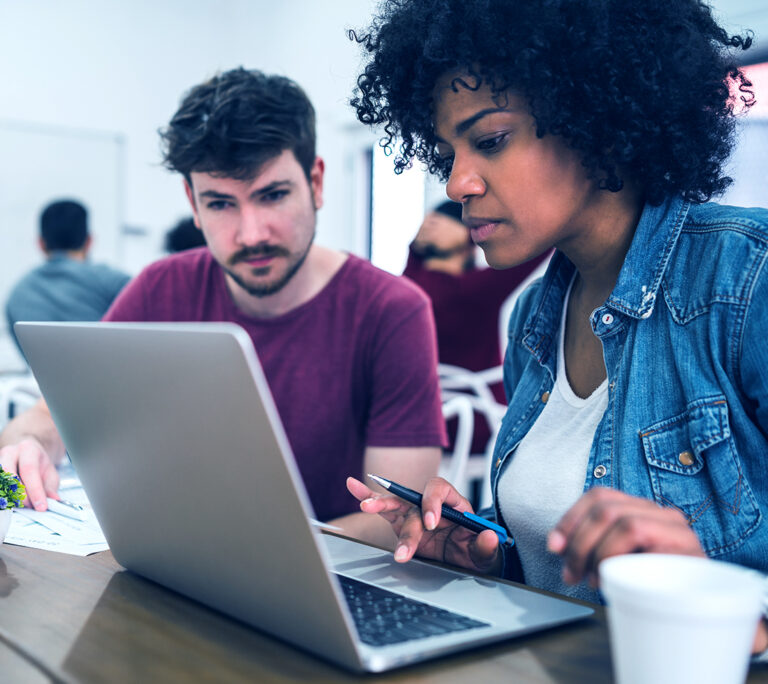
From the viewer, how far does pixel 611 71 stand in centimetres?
95

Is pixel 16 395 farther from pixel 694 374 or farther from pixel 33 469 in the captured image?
pixel 694 374

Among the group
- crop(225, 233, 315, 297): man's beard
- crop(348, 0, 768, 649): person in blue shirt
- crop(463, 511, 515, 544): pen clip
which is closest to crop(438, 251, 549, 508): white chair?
crop(225, 233, 315, 297): man's beard

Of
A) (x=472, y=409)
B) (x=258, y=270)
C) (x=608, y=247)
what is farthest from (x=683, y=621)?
(x=472, y=409)

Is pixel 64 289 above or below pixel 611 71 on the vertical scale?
below

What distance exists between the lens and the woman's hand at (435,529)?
83 cm

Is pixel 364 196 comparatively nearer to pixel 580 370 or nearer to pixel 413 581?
pixel 580 370

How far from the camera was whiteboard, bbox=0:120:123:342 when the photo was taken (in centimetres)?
441

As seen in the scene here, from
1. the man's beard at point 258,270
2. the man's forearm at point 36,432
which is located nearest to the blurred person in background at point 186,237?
the man's beard at point 258,270

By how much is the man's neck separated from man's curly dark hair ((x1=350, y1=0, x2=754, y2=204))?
65 cm

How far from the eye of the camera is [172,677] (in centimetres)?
56

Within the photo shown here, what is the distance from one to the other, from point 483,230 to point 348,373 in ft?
2.03

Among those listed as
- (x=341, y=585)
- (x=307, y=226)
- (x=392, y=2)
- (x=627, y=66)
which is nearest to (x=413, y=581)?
(x=341, y=585)

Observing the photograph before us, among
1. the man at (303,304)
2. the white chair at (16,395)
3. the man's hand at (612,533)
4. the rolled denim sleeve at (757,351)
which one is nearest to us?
the man's hand at (612,533)

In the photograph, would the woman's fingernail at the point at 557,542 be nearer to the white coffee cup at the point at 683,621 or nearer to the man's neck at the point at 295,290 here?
the white coffee cup at the point at 683,621
